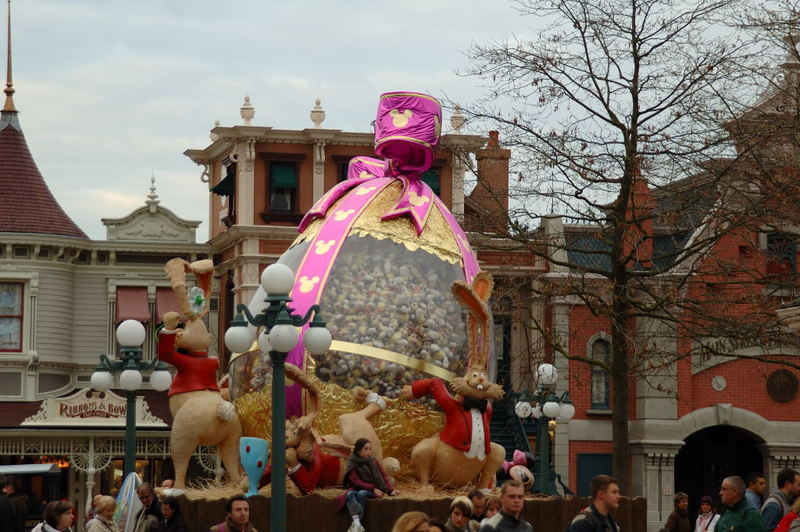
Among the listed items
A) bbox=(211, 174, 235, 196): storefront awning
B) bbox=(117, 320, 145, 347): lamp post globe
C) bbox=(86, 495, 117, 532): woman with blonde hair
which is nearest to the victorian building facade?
bbox=(211, 174, 235, 196): storefront awning

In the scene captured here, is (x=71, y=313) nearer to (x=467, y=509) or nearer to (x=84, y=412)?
(x=84, y=412)

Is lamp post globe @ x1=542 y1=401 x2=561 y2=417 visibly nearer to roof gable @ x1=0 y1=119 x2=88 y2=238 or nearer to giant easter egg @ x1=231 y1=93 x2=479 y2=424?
giant easter egg @ x1=231 y1=93 x2=479 y2=424

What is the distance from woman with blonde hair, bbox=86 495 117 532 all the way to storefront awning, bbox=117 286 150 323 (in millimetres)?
27057

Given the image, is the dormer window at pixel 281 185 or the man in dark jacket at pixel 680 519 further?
the dormer window at pixel 281 185

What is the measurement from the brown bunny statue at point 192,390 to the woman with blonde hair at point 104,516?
85 cm

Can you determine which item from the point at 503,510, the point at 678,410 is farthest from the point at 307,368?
the point at 678,410

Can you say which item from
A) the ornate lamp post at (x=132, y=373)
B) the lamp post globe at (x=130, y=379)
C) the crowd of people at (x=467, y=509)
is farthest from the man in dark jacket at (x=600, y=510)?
the lamp post globe at (x=130, y=379)

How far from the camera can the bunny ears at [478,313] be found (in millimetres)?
14805

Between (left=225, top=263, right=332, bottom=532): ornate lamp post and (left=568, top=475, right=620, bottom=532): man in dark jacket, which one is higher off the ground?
(left=225, top=263, right=332, bottom=532): ornate lamp post

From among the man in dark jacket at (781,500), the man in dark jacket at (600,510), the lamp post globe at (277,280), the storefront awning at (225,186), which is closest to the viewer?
the man in dark jacket at (600,510)

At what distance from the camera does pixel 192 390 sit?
15.0 m

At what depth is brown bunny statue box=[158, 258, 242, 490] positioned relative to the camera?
48.3ft

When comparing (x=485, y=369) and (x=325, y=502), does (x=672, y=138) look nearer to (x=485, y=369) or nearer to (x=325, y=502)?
(x=485, y=369)

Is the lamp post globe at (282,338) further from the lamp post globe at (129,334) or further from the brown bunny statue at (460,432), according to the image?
the lamp post globe at (129,334)
